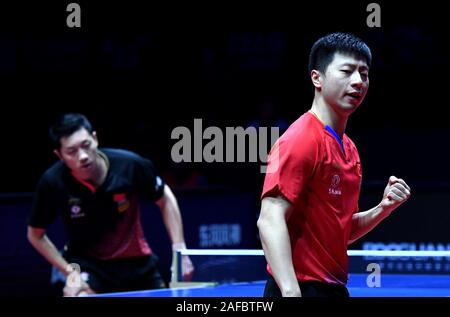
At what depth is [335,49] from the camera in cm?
351

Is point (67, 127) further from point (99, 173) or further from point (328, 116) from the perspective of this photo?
point (328, 116)

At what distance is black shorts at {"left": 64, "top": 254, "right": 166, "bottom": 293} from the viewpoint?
19.7 ft

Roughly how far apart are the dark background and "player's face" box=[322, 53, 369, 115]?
533 centimetres

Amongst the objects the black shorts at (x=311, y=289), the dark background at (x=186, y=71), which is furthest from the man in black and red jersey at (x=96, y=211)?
the dark background at (x=186, y=71)

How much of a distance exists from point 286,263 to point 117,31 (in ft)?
22.0

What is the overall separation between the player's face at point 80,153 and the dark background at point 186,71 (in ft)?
9.17

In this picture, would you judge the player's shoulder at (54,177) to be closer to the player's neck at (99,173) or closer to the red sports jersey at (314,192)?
the player's neck at (99,173)

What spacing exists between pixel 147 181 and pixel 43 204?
2.25 feet

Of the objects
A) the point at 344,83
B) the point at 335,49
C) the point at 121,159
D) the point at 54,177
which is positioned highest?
the point at 335,49

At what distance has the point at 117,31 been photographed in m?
9.58

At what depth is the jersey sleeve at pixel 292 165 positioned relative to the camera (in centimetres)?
329

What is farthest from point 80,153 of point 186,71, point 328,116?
point 186,71
